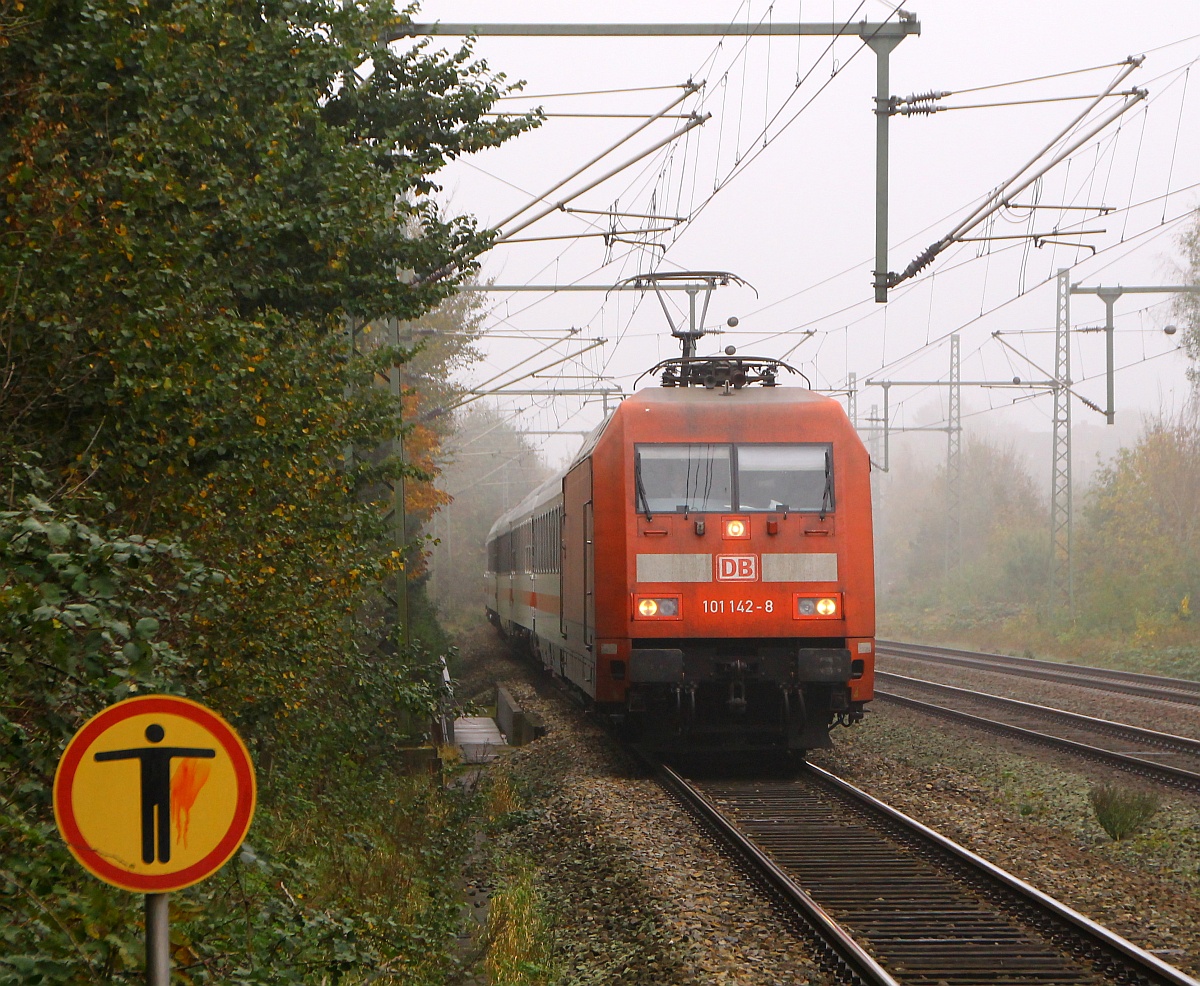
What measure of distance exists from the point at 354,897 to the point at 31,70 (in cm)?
468

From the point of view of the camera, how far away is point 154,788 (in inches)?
133

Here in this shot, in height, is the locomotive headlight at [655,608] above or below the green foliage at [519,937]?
above

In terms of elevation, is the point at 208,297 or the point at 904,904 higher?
the point at 208,297

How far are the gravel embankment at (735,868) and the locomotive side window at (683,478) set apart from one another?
8.55 feet

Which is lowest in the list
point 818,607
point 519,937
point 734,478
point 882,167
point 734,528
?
point 519,937

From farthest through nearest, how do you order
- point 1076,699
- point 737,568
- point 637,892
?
point 1076,699, point 737,568, point 637,892

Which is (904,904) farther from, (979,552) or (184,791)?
(979,552)

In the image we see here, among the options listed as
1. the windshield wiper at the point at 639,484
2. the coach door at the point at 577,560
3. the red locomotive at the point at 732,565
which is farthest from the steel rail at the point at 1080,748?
the windshield wiper at the point at 639,484

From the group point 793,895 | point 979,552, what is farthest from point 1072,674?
point 979,552

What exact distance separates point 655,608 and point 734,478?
1.43 metres

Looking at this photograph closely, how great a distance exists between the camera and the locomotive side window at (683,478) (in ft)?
40.0

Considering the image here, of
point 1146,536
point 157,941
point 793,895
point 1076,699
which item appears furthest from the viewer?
point 1146,536

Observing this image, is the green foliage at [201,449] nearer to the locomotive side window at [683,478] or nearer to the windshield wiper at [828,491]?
the locomotive side window at [683,478]

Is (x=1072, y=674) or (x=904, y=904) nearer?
(x=904, y=904)
